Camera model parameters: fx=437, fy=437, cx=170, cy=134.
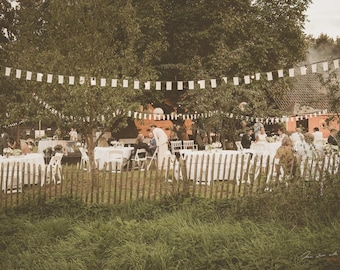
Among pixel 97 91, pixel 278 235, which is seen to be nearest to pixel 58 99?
pixel 97 91

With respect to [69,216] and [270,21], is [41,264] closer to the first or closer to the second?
[69,216]

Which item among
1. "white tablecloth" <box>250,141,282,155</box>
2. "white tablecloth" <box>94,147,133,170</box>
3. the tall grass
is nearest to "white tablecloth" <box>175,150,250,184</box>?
the tall grass

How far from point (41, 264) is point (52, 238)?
927mm

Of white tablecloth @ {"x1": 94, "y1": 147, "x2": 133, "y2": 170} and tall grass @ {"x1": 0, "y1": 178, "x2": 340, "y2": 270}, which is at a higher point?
white tablecloth @ {"x1": 94, "y1": 147, "x2": 133, "y2": 170}

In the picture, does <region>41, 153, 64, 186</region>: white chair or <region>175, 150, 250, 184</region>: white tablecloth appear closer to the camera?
<region>41, 153, 64, 186</region>: white chair

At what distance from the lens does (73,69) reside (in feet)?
47.0

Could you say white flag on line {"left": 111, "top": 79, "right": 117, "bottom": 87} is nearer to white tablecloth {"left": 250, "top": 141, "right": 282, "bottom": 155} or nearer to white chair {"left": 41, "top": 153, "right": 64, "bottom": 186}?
white chair {"left": 41, "top": 153, "right": 64, "bottom": 186}

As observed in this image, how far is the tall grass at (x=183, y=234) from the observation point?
516cm

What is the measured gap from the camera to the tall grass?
203 inches

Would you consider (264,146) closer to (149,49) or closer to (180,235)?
(149,49)

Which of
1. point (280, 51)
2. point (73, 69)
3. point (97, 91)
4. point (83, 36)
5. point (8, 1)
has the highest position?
point (8, 1)

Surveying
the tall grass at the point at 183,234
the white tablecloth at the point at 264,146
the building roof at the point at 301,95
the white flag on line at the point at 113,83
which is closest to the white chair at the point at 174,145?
the white tablecloth at the point at 264,146

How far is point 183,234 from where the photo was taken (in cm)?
584

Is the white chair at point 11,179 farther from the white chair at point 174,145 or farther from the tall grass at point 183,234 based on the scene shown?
the white chair at point 174,145
